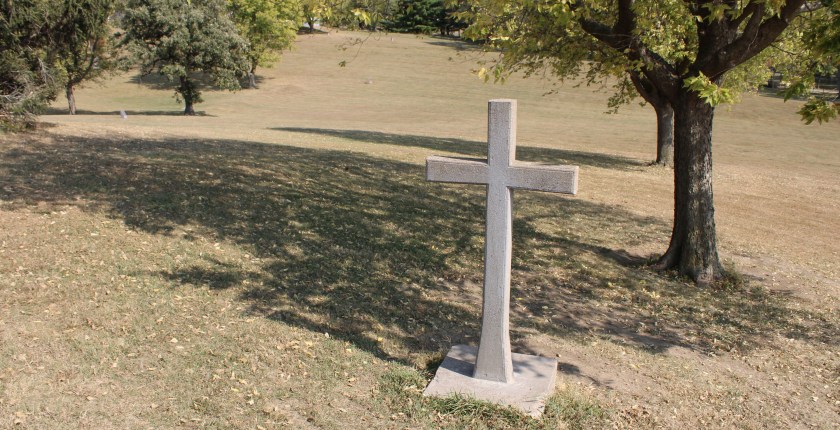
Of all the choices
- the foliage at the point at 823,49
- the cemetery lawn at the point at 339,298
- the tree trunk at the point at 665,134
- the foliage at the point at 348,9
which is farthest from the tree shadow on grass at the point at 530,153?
the foliage at the point at 823,49

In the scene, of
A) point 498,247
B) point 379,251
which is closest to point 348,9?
point 379,251

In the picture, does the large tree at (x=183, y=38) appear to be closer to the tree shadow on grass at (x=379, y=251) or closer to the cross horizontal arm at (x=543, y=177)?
the tree shadow on grass at (x=379, y=251)

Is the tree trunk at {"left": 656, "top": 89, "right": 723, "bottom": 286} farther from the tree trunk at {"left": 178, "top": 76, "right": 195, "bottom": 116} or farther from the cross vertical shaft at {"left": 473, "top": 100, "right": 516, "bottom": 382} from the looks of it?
the tree trunk at {"left": 178, "top": 76, "right": 195, "bottom": 116}

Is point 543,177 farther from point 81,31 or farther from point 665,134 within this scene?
point 665,134

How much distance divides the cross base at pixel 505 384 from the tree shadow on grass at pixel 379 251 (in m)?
0.57

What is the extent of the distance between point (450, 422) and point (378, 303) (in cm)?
253

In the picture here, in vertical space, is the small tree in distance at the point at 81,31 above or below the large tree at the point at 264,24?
below

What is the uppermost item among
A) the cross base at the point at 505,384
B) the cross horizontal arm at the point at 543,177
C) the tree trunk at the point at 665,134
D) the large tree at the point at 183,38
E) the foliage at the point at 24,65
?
the large tree at the point at 183,38

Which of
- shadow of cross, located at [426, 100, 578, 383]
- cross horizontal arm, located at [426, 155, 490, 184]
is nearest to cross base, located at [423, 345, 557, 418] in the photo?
shadow of cross, located at [426, 100, 578, 383]

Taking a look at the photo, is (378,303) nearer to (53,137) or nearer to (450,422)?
(450,422)

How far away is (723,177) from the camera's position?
24.0 metres

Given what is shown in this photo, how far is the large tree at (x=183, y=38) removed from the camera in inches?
1433

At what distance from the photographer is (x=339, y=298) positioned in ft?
25.8

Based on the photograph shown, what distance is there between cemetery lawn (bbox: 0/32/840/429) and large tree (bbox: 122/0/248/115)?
21.8 metres
